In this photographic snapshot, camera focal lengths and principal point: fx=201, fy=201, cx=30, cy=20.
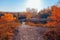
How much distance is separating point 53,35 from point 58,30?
0.59 m

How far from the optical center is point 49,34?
5.37 m

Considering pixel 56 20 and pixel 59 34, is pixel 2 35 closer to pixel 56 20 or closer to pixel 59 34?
pixel 59 34

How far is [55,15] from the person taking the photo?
24.1ft

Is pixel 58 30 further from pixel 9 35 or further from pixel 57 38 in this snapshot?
pixel 9 35

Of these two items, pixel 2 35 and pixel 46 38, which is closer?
pixel 46 38

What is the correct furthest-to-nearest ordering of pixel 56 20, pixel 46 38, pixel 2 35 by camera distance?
1. pixel 56 20
2. pixel 2 35
3. pixel 46 38

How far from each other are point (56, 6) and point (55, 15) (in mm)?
351

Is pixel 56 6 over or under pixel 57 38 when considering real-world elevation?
over

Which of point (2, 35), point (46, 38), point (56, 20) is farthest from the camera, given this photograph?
point (56, 20)

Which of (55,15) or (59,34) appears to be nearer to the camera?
A: (59,34)

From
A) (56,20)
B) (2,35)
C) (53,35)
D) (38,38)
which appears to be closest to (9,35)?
(2,35)

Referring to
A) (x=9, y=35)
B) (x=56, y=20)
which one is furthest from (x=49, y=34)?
(x=56, y=20)

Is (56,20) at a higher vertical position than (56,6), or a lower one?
lower

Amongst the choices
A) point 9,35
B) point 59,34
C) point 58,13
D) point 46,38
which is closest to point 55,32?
point 59,34
